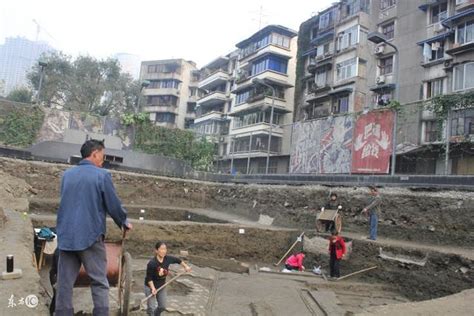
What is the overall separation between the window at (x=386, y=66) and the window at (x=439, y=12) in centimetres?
413

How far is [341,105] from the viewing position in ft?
119

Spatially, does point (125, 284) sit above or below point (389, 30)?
below

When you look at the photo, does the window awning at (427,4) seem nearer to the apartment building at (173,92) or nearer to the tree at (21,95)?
the tree at (21,95)

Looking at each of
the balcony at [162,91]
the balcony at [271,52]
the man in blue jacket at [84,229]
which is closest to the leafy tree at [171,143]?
the balcony at [271,52]

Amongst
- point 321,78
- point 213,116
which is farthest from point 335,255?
point 213,116

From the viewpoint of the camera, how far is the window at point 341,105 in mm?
35622

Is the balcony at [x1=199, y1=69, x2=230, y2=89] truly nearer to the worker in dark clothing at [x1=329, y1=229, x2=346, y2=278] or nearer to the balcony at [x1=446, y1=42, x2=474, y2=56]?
the balcony at [x1=446, y1=42, x2=474, y2=56]

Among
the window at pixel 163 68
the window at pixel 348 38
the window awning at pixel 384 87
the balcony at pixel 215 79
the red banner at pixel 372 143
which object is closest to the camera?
the red banner at pixel 372 143

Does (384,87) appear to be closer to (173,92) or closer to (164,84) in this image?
(173,92)

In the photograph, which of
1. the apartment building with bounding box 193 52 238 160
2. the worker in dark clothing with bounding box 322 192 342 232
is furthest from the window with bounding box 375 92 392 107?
the apartment building with bounding box 193 52 238 160

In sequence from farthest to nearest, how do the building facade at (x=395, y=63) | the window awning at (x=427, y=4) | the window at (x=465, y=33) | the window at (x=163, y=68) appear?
the window at (x=163, y=68) < the window awning at (x=427, y=4) < the window at (x=465, y=33) < the building facade at (x=395, y=63)

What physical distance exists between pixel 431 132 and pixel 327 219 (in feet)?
16.1

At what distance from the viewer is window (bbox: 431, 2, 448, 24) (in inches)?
1140

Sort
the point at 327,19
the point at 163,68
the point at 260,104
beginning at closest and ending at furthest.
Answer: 1. the point at 327,19
2. the point at 260,104
3. the point at 163,68
